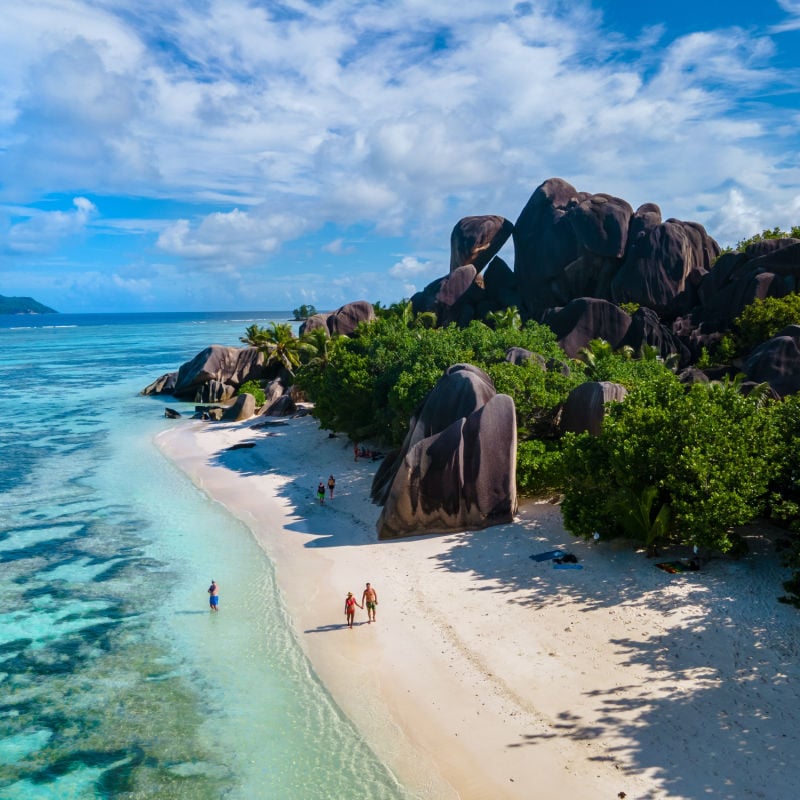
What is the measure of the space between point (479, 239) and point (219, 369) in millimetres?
35009

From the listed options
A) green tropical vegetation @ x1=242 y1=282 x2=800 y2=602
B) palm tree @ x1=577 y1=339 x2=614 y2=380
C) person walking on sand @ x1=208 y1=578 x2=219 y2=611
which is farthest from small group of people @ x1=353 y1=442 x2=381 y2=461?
person walking on sand @ x1=208 y1=578 x2=219 y2=611

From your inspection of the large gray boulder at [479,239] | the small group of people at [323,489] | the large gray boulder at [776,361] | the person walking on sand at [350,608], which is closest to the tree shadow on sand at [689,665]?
the person walking on sand at [350,608]

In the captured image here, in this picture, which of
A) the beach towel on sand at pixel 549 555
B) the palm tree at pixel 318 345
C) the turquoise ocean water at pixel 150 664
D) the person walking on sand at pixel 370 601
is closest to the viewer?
the turquoise ocean water at pixel 150 664

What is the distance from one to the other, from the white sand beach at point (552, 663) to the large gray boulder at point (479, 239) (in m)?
60.0

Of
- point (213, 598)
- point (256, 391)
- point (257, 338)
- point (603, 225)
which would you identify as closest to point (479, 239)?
point (603, 225)

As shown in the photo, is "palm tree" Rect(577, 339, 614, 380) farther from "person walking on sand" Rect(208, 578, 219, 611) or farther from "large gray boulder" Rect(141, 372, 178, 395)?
"large gray boulder" Rect(141, 372, 178, 395)

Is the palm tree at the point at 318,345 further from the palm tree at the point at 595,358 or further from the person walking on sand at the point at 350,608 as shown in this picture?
the person walking on sand at the point at 350,608

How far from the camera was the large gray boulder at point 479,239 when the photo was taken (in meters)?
81.8

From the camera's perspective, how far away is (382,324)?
157 ft

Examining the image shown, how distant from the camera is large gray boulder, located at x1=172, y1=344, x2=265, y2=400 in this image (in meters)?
71.6

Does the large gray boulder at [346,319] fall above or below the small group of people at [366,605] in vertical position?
above

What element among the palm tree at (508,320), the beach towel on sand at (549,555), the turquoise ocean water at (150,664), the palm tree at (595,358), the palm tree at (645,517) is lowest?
the turquoise ocean water at (150,664)

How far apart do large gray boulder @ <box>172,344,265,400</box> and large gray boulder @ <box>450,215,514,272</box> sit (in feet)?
92.1

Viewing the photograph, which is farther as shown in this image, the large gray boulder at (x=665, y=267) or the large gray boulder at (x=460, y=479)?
the large gray boulder at (x=665, y=267)
